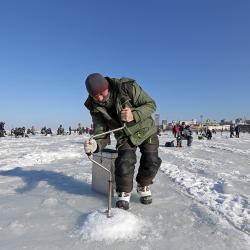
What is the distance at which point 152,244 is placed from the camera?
2.69m

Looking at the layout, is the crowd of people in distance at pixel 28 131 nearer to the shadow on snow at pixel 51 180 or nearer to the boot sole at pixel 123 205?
the shadow on snow at pixel 51 180

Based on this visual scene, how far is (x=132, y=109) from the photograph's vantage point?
3.67 metres

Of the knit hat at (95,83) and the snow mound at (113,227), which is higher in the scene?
the knit hat at (95,83)

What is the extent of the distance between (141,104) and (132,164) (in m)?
0.67

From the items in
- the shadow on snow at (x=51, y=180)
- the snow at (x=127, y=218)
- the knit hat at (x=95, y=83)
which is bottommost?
the snow at (x=127, y=218)

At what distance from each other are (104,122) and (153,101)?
2.02ft

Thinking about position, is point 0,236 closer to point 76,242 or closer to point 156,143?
point 76,242

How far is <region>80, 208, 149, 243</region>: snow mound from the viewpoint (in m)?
2.81

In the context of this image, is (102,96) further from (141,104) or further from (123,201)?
(123,201)

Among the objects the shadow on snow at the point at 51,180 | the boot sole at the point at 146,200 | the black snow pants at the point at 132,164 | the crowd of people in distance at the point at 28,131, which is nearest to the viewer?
the black snow pants at the point at 132,164

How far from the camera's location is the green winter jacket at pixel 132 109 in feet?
12.1

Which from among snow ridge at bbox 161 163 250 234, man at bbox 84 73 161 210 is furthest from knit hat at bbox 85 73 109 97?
snow ridge at bbox 161 163 250 234

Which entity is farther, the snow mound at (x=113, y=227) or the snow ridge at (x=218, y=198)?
the snow ridge at (x=218, y=198)

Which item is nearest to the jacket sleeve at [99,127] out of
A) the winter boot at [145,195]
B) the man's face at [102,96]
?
the man's face at [102,96]
